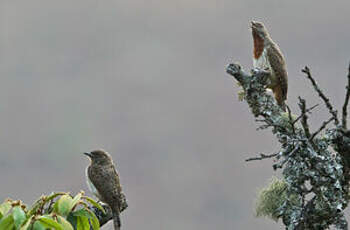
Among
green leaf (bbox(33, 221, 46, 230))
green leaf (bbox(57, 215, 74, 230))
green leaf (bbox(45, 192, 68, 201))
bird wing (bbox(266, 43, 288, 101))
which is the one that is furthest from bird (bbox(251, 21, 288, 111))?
green leaf (bbox(33, 221, 46, 230))

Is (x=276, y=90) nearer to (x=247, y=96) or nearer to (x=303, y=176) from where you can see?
(x=247, y=96)

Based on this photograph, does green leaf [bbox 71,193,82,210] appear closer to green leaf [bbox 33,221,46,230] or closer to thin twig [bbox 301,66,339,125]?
green leaf [bbox 33,221,46,230]

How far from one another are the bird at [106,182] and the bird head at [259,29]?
1.84m

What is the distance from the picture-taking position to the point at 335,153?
3832 millimetres

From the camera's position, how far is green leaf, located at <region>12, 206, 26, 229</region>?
306 centimetres

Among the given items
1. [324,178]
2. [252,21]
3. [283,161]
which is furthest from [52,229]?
[252,21]

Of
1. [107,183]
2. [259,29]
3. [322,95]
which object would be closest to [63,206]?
[107,183]

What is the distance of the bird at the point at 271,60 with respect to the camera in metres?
4.22

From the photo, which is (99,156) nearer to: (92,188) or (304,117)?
(92,188)

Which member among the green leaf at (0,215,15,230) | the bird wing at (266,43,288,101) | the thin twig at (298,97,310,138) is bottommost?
the green leaf at (0,215,15,230)

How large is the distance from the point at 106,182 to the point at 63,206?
1.64 meters

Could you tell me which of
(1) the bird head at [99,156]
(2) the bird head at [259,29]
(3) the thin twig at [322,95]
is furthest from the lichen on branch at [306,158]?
(1) the bird head at [99,156]

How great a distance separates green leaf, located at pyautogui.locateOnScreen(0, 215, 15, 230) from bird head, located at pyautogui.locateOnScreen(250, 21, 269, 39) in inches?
97.2

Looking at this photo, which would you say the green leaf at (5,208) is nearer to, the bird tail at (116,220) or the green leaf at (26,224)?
the green leaf at (26,224)
